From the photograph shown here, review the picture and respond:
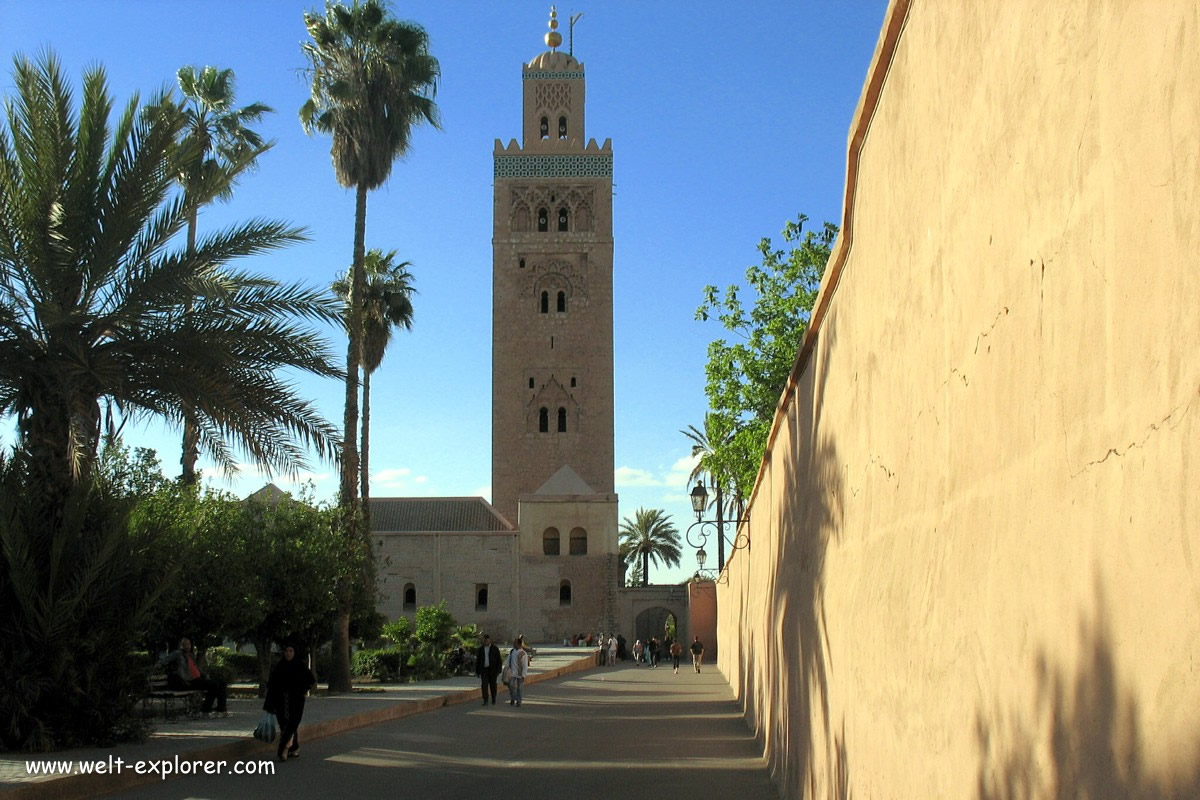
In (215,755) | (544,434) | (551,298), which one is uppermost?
(551,298)

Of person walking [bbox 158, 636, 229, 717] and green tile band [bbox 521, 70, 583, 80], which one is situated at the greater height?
green tile band [bbox 521, 70, 583, 80]

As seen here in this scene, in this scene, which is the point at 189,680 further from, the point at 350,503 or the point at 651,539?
the point at 651,539

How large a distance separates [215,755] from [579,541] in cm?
4858

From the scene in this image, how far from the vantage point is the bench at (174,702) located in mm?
15156

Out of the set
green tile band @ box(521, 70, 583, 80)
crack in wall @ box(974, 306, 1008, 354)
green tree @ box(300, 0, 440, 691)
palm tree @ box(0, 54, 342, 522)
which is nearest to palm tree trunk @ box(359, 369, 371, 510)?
green tree @ box(300, 0, 440, 691)

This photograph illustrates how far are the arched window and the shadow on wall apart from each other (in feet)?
186

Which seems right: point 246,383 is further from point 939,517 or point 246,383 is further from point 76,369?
point 939,517

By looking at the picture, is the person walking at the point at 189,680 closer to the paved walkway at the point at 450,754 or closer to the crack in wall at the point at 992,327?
the paved walkway at the point at 450,754

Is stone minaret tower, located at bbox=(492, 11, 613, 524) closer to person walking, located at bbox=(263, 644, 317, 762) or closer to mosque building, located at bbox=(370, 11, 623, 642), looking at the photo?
mosque building, located at bbox=(370, 11, 623, 642)

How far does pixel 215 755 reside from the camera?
37.6 ft

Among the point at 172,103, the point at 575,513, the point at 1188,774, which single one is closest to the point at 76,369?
the point at 172,103

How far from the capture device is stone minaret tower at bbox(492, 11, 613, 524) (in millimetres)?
63406

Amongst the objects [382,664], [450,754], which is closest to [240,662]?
[382,664]

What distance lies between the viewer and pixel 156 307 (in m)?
12.2
